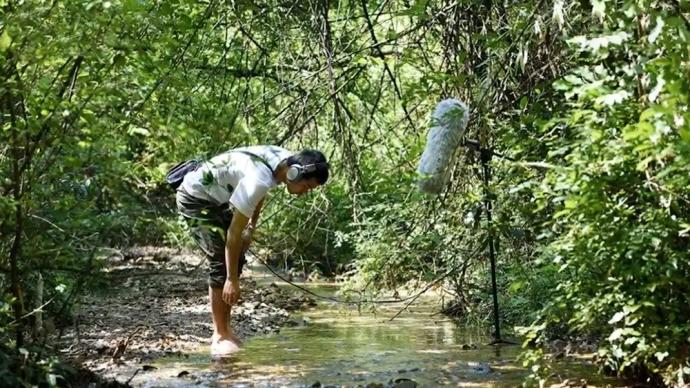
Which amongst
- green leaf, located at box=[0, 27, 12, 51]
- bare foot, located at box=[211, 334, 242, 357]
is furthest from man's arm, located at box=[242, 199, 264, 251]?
green leaf, located at box=[0, 27, 12, 51]

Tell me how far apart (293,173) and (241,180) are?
28 cm

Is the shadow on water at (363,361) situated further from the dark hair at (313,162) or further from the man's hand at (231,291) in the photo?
the dark hair at (313,162)

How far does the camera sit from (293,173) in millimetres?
4840

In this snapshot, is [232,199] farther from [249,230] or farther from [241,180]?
[249,230]

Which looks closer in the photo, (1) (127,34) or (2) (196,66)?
(1) (127,34)

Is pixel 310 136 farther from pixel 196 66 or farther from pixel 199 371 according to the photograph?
pixel 199 371

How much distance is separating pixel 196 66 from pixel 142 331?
1678mm

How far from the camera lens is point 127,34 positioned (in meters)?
3.54

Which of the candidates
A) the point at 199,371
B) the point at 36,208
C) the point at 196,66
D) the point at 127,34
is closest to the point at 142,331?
the point at 199,371

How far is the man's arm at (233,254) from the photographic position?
15.9 ft

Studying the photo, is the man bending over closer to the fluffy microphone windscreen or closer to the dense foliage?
the dense foliage

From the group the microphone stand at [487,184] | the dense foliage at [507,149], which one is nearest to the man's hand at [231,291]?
the dense foliage at [507,149]

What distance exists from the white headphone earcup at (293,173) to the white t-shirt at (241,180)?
11 cm

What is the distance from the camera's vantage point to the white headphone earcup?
4.83 metres
